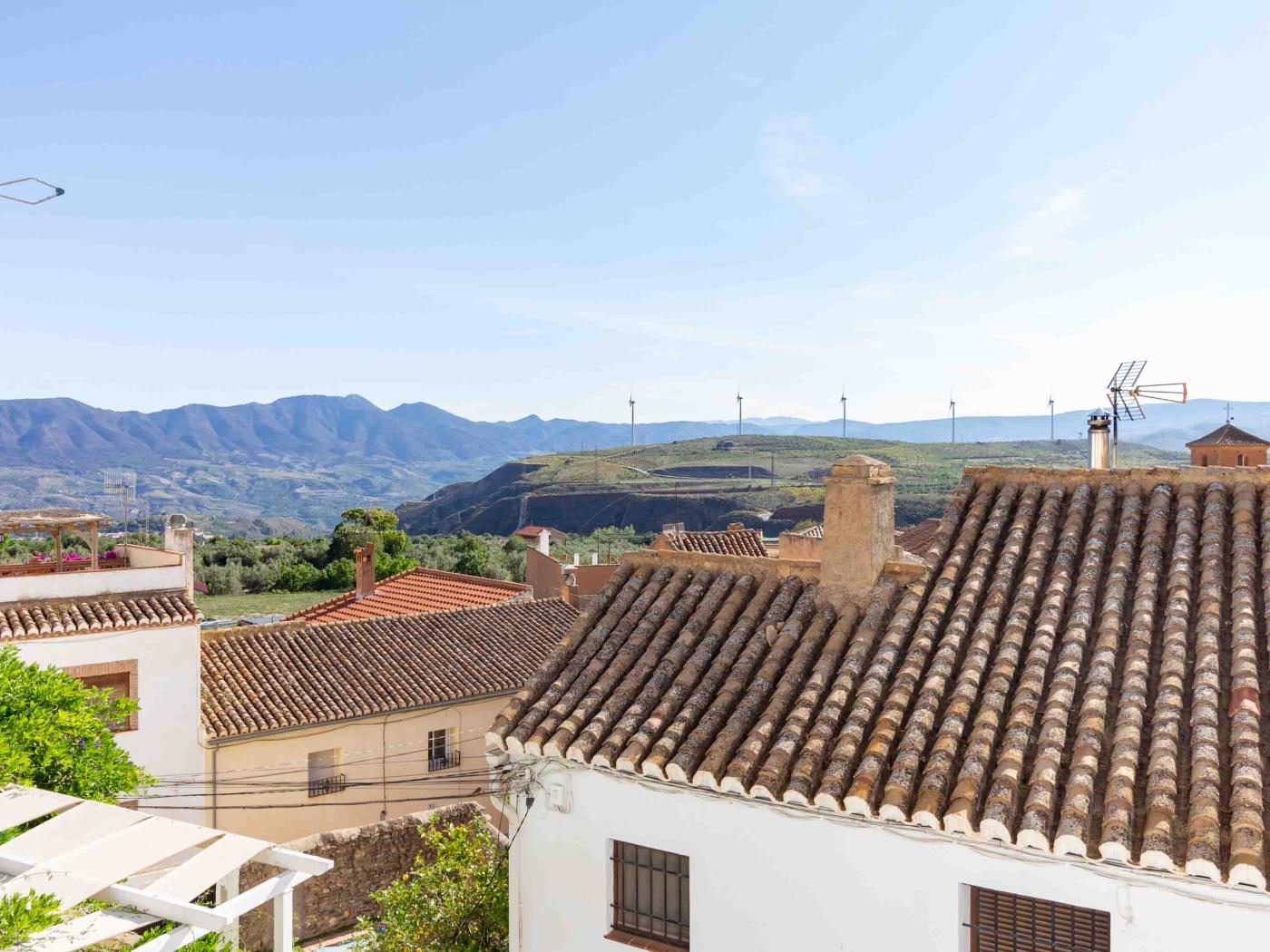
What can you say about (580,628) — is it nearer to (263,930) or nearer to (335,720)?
(263,930)

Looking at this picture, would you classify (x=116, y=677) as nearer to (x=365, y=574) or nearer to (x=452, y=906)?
(x=452, y=906)

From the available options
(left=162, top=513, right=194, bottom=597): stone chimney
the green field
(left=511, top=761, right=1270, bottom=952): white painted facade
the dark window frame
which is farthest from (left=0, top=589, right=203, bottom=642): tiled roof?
the green field

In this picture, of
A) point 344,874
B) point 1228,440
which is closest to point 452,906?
point 344,874

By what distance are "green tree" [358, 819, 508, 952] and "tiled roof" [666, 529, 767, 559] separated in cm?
1265

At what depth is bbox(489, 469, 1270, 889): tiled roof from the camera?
204 inches

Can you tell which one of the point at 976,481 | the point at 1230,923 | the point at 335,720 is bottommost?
the point at 335,720

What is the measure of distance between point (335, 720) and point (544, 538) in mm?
14203

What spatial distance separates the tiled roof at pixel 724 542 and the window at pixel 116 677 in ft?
36.9

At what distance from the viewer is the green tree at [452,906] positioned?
8.71 meters

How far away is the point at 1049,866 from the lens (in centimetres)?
556

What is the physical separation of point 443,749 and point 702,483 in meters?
71.1

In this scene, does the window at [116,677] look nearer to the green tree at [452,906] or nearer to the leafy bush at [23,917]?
the green tree at [452,906]

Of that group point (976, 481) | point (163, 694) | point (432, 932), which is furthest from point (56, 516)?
point (976, 481)

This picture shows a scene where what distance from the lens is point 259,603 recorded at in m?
40.1
